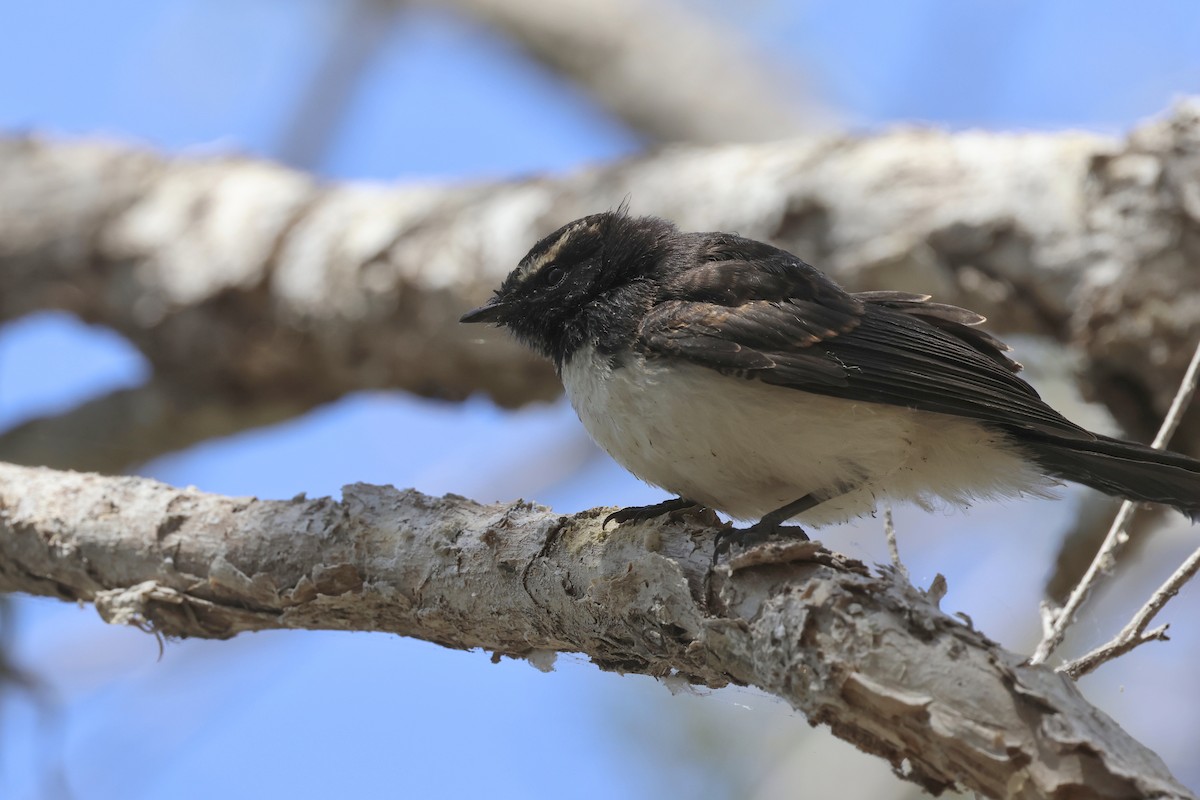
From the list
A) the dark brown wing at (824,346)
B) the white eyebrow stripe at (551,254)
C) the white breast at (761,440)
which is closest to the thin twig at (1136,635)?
the dark brown wing at (824,346)

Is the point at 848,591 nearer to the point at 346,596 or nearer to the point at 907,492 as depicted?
the point at 907,492

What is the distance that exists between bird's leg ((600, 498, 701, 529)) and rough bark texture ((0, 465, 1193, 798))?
2.6 inches

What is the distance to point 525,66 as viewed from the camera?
1097 centimetres

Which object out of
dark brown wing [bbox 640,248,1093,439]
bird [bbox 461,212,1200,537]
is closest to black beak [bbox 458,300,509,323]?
bird [bbox 461,212,1200,537]

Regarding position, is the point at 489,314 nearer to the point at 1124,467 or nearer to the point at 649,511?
the point at 649,511

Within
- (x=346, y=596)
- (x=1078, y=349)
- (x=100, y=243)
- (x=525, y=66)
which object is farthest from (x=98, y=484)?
(x=525, y=66)

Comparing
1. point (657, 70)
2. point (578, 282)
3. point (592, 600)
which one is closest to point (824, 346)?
point (578, 282)

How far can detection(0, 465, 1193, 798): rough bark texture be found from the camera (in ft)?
7.96

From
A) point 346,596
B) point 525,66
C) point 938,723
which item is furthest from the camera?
point 525,66

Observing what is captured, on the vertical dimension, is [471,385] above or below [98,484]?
above

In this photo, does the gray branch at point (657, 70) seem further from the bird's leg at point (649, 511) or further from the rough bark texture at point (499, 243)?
the bird's leg at point (649, 511)

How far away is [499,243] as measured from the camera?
661cm

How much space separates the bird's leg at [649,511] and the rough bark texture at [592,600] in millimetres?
67

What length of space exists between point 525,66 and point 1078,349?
22.4 feet
